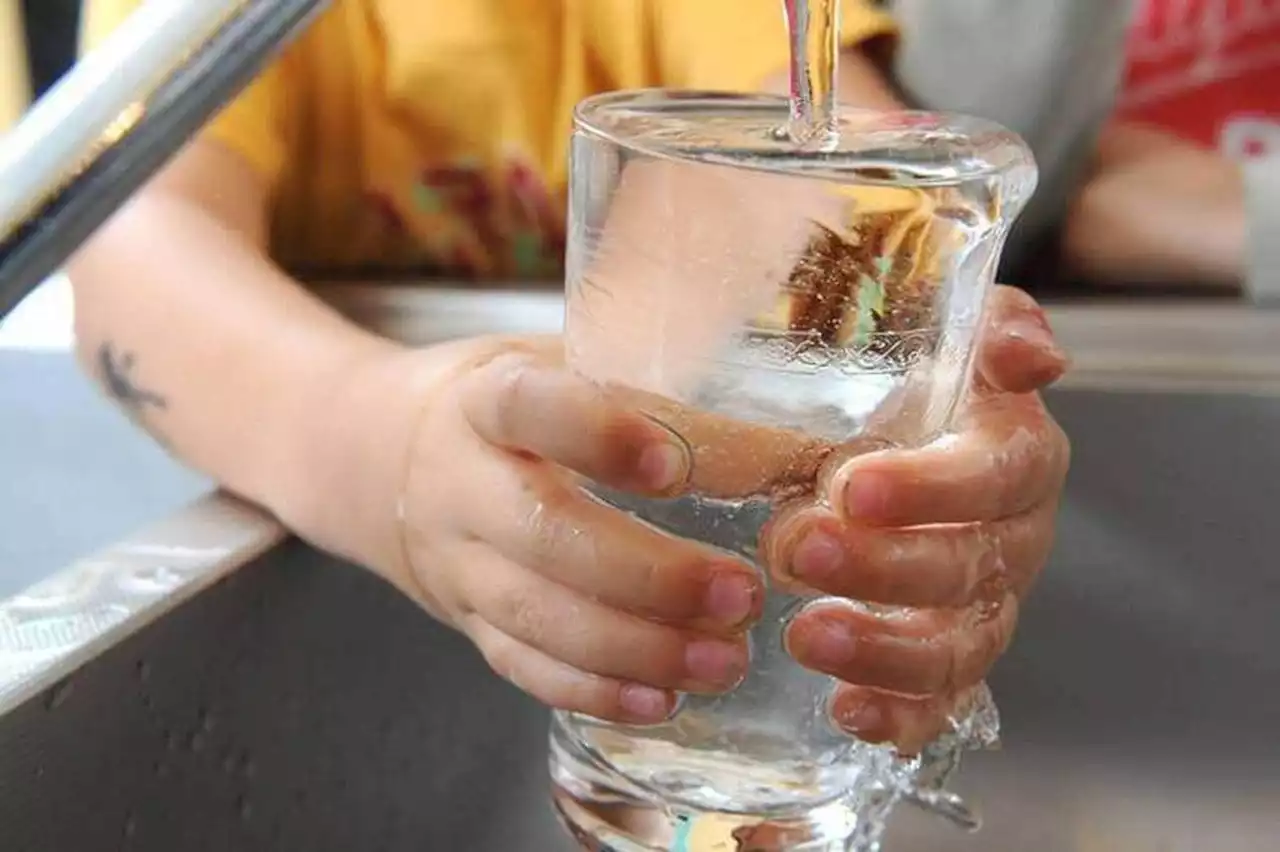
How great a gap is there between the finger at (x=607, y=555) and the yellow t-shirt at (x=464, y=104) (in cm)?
27

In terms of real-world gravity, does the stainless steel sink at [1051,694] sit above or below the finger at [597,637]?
below

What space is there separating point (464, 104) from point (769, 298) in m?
0.32

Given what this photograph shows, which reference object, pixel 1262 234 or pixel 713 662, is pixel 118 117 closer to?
pixel 713 662

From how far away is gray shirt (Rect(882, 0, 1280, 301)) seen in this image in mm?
596

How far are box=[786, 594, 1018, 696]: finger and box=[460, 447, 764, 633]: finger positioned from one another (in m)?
0.02

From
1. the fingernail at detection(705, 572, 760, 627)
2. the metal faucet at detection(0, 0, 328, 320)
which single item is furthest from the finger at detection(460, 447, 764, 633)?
the metal faucet at detection(0, 0, 328, 320)

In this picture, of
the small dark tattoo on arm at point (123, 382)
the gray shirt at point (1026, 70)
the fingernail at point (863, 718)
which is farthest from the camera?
the gray shirt at point (1026, 70)

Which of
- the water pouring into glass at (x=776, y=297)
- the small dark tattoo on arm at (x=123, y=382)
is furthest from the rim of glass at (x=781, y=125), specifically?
the small dark tattoo on arm at (x=123, y=382)

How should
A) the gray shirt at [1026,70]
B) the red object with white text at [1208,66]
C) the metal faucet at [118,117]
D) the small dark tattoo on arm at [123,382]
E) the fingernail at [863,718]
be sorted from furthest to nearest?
the red object with white text at [1208,66] → the gray shirt at [1026,70] → the small dark tattoo on arm at [123,382] → the fingernail at [863,718] → the metal faucet at [118,117]

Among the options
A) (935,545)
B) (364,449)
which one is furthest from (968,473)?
(364,449)

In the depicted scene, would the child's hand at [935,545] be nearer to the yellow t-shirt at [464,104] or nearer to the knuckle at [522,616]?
the knuckle at [522,616]

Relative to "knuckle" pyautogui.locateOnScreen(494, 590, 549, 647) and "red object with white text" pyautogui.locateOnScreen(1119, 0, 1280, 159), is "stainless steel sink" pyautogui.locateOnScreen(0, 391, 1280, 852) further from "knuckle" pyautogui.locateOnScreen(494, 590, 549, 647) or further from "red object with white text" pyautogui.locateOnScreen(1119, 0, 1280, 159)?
"red object with white text" pyautogui.locateOnScreen(1119, 0, 1280, 159)

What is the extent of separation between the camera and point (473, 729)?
0.46 meters

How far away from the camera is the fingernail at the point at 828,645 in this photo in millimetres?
301
